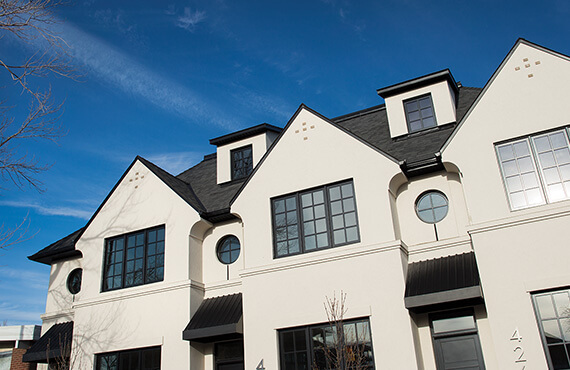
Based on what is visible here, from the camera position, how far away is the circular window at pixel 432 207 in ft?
43.0

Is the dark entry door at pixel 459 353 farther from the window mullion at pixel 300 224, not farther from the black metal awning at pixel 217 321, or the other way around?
the black metal awning at pixel 217 321

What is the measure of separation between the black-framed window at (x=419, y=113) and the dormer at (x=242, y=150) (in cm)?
467

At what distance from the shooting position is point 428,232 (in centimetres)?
1304

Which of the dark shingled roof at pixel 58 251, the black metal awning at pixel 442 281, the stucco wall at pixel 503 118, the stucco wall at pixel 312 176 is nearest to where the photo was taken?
the black metal awning at pixel 442 281

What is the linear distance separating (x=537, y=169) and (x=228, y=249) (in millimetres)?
Answer: 8702

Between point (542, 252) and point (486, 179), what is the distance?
2.05 metres

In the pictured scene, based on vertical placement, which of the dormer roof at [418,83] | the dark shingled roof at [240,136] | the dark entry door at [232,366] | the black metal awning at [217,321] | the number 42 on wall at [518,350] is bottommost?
the number 42 on wall at [518,350]

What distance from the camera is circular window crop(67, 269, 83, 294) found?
18.0 metres

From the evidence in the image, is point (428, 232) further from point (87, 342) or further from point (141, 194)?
point (87, 342)

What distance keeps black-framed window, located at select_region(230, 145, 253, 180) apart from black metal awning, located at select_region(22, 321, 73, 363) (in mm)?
7255

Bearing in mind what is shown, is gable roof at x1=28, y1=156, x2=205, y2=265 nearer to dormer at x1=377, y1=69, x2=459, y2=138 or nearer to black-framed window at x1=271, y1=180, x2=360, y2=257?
black-framed window at x1=271, y1=180, x2=360, y2=257

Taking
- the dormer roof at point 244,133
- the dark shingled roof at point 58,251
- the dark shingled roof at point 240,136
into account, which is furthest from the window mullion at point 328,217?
the dark shingled roof at point 58,251

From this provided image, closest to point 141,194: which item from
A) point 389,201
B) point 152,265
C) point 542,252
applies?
point 152,265

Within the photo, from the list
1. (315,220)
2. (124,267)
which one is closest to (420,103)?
(315,220)
